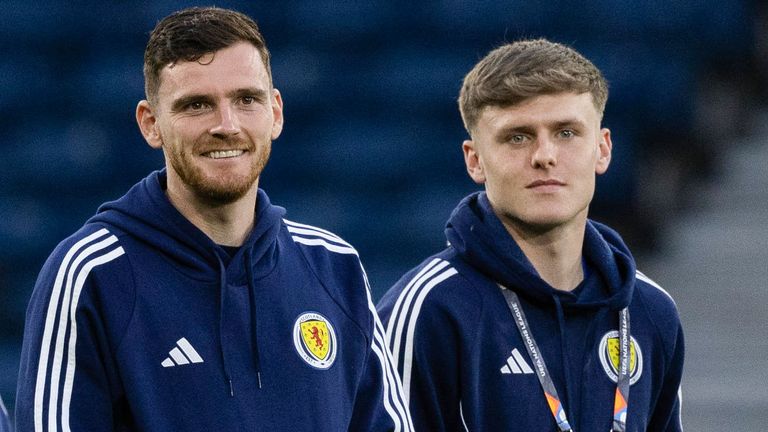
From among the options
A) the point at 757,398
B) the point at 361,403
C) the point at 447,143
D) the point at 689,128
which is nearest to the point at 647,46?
the point at 689,128

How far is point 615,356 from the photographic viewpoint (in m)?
2.96

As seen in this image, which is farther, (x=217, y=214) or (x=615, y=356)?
(x=615, y=356)

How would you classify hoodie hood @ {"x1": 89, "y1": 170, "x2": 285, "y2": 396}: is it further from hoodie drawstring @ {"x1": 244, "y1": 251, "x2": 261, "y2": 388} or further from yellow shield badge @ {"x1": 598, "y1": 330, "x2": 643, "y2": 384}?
yellow shield badge @ {"x1": 598, "y1": 330, "x2": 643, "y2": 384}

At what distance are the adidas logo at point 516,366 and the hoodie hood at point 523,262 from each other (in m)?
0.14

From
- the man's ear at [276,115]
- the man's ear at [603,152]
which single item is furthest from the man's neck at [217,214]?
the man's ear at [603,152]

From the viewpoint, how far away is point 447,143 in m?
6.46

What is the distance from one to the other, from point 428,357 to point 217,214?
0.51m

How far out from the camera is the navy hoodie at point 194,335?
2482 millimetres

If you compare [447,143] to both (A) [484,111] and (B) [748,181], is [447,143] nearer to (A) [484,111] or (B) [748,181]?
(B) [748,181]

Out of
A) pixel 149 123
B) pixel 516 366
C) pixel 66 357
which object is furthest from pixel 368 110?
pixel 66 357

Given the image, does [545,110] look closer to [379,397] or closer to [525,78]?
[525,78]

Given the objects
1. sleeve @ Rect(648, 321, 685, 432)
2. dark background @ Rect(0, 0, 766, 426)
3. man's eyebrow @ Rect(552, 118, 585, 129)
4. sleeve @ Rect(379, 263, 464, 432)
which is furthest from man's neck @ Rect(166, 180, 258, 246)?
dark background @ Rect(0, 0, 766, 426)

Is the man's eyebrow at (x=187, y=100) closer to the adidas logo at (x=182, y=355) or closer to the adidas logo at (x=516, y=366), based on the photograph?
the adidas logo at (x=182, y=355)

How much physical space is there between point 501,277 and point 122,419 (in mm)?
832
